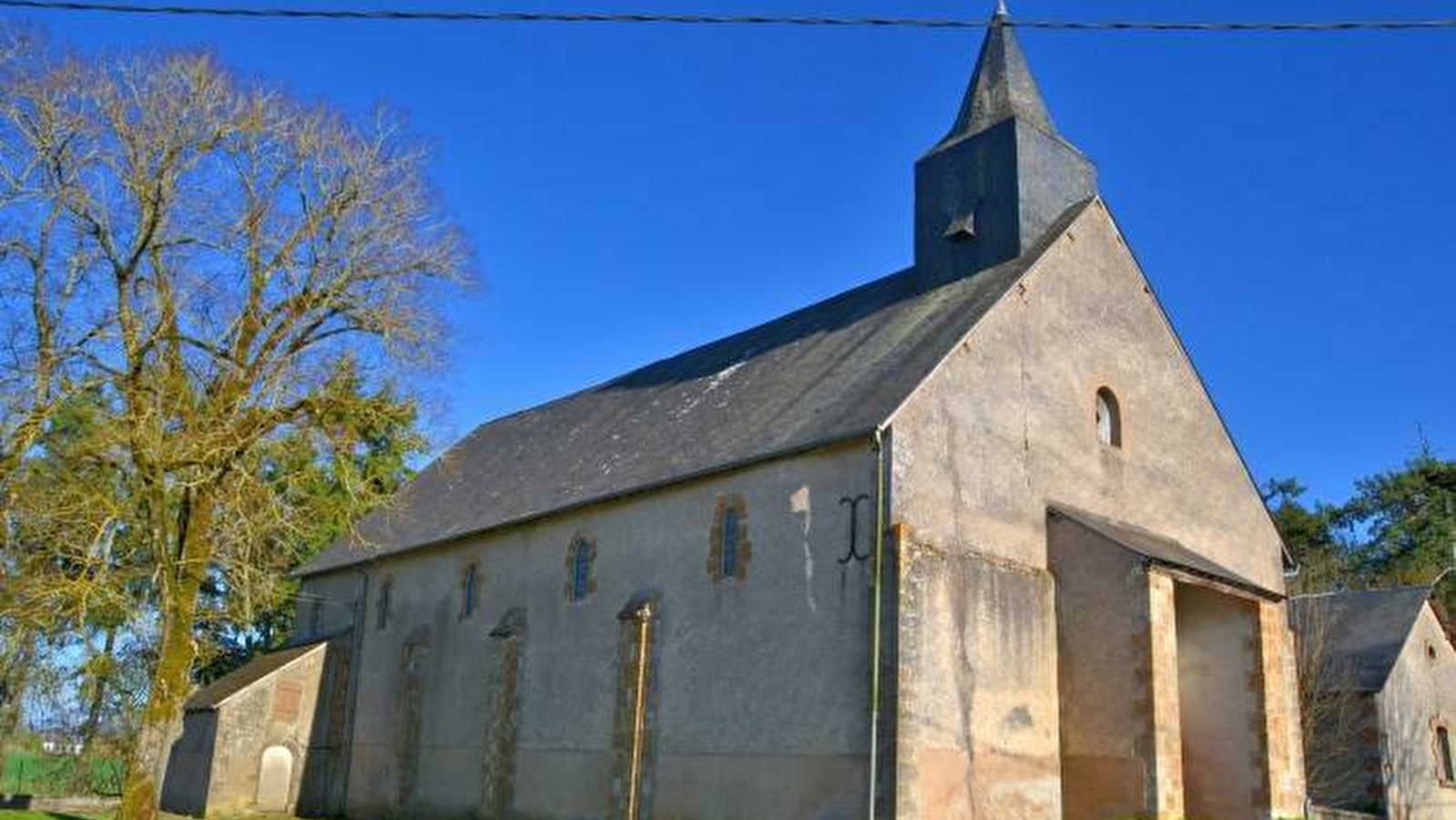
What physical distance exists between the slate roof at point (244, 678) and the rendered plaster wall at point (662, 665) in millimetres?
3010

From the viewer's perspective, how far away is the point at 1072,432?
853 inches

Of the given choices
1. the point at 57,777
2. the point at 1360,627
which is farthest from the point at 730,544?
the point at 57,777

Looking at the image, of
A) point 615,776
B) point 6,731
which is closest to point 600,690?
point 615,776

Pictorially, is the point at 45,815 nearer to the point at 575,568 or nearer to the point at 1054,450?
the point at 575,568

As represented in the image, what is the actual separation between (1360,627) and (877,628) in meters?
21.7

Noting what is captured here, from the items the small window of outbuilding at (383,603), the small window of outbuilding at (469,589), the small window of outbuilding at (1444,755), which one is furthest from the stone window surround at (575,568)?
the small window of outbuilding at (1444,755)

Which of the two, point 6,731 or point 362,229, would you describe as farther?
point 6,731

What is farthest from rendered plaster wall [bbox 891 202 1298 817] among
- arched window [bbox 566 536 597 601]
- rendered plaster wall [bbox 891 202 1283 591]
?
arched window [bbox 566 536 597 601]

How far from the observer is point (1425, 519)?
→ 51.0 meters

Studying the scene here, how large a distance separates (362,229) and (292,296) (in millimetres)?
1583

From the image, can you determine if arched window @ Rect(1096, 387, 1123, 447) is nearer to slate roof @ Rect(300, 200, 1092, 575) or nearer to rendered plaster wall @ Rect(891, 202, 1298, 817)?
rendered plaster wall @ Rect(891, 202, 1298, 817)

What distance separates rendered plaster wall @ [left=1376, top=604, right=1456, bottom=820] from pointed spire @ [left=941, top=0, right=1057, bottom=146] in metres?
17.1

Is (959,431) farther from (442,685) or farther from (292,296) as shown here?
(442,685)

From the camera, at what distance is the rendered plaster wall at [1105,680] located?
18406mm
